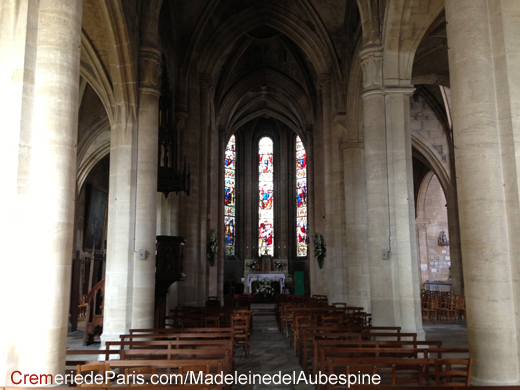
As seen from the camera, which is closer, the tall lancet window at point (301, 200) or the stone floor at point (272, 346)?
the stone floor at point (272, 346)

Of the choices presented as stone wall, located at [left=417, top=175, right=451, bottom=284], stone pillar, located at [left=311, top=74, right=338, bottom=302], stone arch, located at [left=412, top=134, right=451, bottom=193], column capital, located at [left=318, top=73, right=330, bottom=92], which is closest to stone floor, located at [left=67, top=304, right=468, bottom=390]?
stone pillar, located at [left=311, top=74, right=338, bottom=302]

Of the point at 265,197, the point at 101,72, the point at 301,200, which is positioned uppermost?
the point at 265,197

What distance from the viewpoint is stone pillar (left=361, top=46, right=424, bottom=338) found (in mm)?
10594

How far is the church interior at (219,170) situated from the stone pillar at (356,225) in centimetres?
6

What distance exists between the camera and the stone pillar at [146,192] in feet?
35.8

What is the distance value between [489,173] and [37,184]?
579 centimetres

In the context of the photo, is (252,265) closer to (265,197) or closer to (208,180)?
(265,197)

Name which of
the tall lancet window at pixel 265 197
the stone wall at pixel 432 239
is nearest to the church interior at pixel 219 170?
the stone wall at pixel 432 239

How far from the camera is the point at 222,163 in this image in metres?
28.8

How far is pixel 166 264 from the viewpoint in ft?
40.7

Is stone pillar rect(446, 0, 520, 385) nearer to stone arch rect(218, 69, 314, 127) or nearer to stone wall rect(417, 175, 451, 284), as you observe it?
stone arch rect(218, 69, 314, 127)

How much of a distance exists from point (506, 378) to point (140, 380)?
4.53 m

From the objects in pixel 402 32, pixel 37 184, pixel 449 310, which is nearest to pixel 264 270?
pixel 449 310

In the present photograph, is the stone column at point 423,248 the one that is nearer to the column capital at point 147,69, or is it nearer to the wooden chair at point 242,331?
the wooden chair at point 242,331
